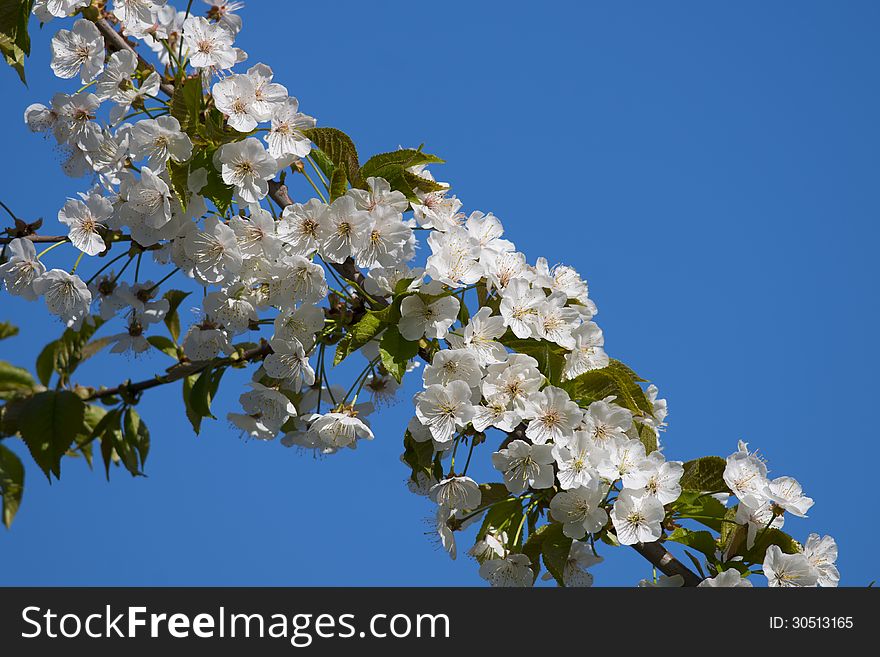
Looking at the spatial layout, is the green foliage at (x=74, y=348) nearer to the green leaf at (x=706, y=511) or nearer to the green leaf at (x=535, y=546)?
the green leaf at (x=535, y=546)

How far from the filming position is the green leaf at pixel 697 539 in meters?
2.42

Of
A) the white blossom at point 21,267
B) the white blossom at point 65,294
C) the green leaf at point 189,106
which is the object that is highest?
the green leaf at point 189,106

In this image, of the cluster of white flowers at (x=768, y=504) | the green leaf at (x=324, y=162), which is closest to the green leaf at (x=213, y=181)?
the green leaf at (x=324, y=162)

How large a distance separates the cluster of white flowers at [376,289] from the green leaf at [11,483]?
1.99m

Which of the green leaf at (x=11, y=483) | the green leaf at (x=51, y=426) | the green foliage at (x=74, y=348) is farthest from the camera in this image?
the green leaf at (x=11, y=483)

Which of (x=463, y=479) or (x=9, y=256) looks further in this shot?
(x=9, y=256)

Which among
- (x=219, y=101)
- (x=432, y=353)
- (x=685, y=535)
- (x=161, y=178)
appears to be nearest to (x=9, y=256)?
(x=161, y=178)

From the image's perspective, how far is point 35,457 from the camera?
120 inches

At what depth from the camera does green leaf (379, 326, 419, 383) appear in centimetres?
236

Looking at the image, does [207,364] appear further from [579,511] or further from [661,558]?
[661,558]

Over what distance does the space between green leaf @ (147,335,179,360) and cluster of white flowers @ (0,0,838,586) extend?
2.79 feet

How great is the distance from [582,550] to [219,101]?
153cm

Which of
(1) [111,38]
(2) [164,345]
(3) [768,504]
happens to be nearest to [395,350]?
(3) [768,504]
